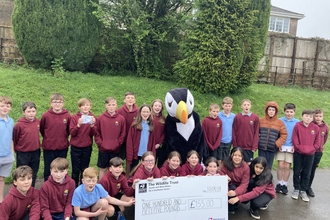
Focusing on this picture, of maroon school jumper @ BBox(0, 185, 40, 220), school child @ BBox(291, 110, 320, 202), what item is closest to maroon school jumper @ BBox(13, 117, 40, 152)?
maroon school jumper @ BBox(0, 185, 40, 220)

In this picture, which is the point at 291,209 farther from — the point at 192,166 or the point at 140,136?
the point at 140,136

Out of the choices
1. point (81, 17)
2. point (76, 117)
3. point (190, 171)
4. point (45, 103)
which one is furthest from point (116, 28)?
point (190, 171)

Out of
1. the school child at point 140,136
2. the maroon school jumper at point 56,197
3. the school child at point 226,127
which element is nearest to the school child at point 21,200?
A: the maroon school jumper at point 56,197

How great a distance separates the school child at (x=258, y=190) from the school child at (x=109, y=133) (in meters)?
1.96

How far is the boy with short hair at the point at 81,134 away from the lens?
4.63 m

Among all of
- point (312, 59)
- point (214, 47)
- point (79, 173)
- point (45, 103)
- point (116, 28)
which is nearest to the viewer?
point (79, 173)

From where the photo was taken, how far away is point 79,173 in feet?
16.5

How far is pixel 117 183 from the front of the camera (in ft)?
13.5

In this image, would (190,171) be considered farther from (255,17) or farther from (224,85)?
(255,17)

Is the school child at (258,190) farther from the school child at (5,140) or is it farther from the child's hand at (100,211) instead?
the school child at (5,140)

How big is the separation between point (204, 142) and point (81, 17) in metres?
5.94

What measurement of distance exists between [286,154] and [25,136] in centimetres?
440

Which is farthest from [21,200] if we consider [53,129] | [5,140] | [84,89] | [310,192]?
[84,89]

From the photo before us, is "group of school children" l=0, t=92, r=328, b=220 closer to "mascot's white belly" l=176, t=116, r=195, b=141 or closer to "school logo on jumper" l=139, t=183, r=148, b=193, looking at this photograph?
"school logo on jumper" l=139, t=183, r=148, b=193
